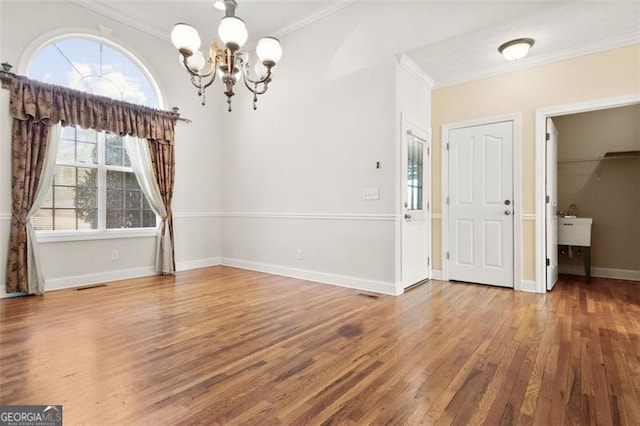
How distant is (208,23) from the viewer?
4727 millimetres

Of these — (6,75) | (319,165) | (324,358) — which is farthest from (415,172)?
(6,75)

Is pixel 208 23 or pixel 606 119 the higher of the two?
pixel 208 23

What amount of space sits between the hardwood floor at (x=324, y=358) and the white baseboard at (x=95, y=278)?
415 mm

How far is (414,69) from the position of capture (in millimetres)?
4168

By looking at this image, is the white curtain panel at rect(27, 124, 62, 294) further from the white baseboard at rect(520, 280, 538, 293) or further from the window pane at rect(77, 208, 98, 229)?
the white baseboard at rect(520, 280, 538, 293)

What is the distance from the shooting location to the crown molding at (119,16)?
4242 mm

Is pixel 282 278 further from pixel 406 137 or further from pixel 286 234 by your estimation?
pixel 406 137

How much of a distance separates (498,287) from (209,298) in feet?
11.7

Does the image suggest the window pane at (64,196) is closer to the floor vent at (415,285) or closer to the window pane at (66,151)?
the window pane at (66,151)

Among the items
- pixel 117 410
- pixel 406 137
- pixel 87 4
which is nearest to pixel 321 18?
pixel 406 137

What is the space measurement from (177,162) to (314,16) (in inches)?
119

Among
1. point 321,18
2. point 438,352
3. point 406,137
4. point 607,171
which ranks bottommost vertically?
point 438,352

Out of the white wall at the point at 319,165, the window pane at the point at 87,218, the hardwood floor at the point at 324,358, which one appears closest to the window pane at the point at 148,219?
the window pane at the point at 87,218

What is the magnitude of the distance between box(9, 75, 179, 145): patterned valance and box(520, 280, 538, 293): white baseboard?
17.4 feet
